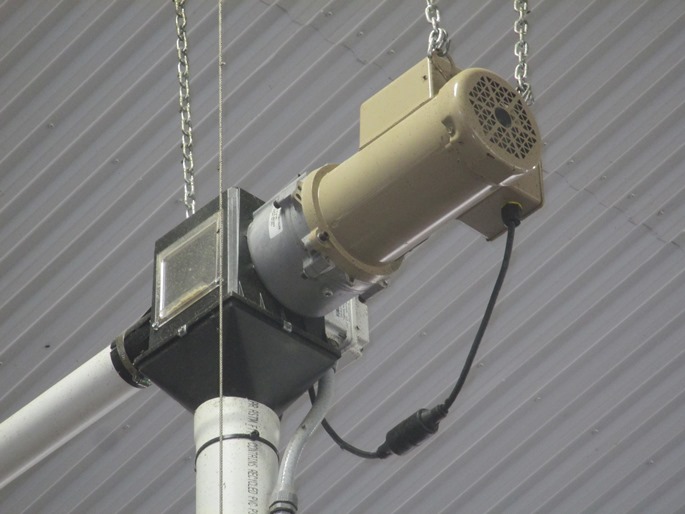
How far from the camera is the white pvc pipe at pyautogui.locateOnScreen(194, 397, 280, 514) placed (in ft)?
10.7

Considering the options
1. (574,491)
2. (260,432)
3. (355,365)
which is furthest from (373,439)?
(260,432)

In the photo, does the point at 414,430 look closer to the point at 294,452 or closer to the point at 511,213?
the point at 294,452

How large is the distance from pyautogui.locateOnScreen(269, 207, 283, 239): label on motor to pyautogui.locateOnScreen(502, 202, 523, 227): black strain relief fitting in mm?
480

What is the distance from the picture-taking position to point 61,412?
13.3ft

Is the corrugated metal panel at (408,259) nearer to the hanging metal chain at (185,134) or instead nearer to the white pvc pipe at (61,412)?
the hanging metal chain at (185,134)

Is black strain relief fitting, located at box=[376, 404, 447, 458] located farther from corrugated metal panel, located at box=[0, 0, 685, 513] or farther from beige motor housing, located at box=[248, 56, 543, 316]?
corrugated metal panel, located at box=[0, 0, 685, 513]

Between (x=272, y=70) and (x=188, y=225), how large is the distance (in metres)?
2.00

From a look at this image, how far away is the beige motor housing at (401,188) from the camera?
3.15 m

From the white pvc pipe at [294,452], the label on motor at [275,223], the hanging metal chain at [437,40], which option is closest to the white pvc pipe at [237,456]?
the white pvc pipe at [294,452]

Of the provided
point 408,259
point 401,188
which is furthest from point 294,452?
point 408,259

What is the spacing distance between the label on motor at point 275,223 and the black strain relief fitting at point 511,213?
480 mm

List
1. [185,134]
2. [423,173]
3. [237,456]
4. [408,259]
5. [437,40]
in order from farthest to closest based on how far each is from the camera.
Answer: [408,259], [185,134], [437,40], [237,456], [423,173]

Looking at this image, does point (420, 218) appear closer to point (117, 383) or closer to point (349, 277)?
point (349, 277)

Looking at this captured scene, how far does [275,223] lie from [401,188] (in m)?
0.36
